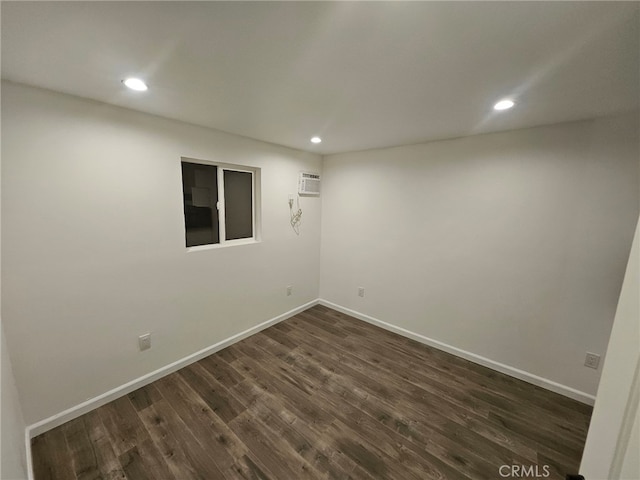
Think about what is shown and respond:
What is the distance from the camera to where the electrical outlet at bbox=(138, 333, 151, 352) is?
6.81ft

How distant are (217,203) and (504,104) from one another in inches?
101

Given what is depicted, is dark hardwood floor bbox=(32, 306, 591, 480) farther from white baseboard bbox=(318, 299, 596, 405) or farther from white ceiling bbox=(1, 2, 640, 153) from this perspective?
white ceiling bbox=(1, 2, 640, 153)

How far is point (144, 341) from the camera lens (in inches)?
82.5

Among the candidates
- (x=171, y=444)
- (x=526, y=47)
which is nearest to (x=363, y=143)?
(x=526, y=47)

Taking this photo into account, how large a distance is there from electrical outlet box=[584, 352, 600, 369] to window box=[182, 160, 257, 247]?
3.29 m

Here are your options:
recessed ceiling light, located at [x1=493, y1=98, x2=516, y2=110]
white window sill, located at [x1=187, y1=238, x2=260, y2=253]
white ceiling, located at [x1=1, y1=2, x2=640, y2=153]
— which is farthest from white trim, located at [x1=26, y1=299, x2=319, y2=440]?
recessed ceiling light, located at [x1=493, y1=98, x2=516, y2=110]

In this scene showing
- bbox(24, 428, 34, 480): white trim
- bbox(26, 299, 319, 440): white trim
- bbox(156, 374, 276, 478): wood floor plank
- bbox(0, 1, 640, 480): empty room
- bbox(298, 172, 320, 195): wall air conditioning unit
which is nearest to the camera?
bbox(0, 1, 640, 480): empty room

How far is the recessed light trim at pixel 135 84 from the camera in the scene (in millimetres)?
1418

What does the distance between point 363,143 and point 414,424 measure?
2.64m

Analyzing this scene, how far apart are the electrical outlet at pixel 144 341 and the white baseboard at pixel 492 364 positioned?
240cm

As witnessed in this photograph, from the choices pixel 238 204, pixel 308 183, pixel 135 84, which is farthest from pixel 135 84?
pixel 308 183

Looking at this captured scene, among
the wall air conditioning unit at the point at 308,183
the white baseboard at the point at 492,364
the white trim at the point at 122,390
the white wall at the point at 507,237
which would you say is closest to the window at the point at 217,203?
the wall air conditioning unit at the point at 308,183

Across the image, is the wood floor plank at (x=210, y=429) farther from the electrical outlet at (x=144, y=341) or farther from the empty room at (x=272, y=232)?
the electrical outlet at (x=144, y=341)

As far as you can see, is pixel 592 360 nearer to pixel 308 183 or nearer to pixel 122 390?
pixel 308 183
